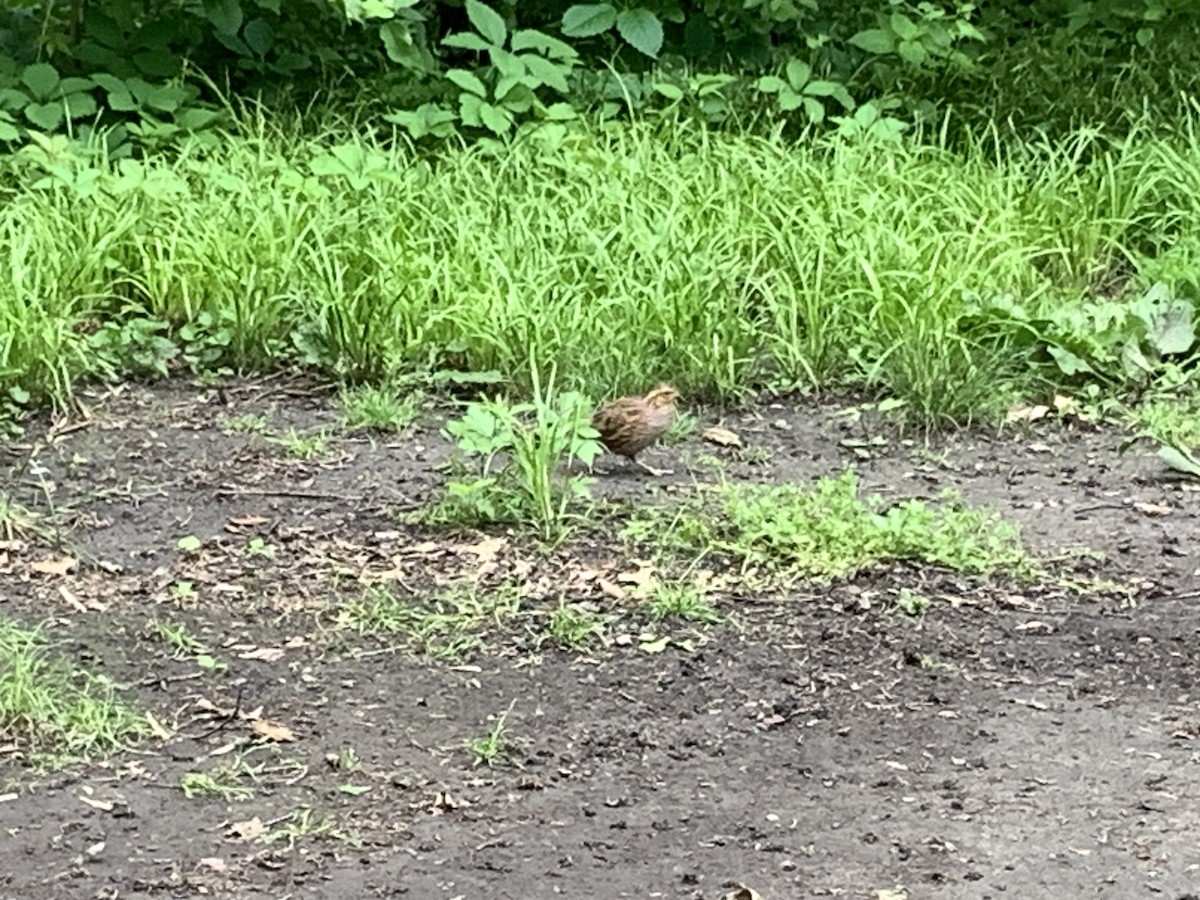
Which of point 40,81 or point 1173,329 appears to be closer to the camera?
point 1173,329

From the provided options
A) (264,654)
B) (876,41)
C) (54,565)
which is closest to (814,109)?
(876,41)

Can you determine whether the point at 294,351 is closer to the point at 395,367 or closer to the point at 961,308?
the point at 395,367

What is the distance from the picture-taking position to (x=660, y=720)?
320 centimetres

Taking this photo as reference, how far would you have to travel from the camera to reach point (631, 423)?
4285 mm

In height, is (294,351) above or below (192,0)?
below

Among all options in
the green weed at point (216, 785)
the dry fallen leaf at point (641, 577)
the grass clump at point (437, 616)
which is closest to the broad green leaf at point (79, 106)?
the grass clump at point (437, 616)

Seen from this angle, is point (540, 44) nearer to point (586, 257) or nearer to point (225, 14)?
point (225, 14)

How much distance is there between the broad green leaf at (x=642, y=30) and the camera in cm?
677

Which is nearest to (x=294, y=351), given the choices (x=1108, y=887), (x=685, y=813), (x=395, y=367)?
(x=395, y=367)

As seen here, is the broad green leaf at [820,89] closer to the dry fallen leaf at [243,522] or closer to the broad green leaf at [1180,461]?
the broad green leaf at [1180,461]

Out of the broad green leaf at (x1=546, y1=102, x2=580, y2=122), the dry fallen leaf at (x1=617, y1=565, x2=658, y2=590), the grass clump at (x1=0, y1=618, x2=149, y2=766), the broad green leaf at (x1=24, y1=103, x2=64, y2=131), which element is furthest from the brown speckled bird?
the broad green leaf at (x1=24, y1=103, x2=64, y2=131)

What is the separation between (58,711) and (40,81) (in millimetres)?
3976

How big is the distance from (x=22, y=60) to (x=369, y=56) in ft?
5.33

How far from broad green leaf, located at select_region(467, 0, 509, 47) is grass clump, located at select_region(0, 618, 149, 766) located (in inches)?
153
